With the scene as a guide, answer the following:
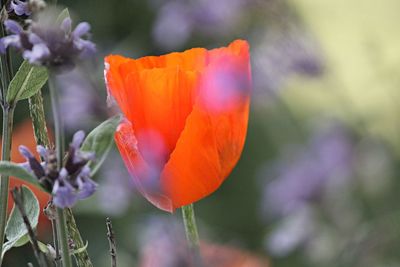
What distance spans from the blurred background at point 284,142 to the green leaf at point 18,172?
0.05 m

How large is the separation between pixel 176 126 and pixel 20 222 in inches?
2.7

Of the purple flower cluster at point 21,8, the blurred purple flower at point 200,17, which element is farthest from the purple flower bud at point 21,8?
the blurred purple flower at point 200,17

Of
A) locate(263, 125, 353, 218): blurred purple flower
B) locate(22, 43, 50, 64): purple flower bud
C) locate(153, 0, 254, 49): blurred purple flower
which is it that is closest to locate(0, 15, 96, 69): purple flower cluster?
locate(22, 43, 50, 64): purple flower bud

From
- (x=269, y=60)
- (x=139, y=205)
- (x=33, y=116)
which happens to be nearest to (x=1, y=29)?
(x=33, y=116)

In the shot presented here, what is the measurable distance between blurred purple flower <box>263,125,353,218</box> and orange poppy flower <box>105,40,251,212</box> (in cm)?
22

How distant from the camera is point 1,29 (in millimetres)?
355

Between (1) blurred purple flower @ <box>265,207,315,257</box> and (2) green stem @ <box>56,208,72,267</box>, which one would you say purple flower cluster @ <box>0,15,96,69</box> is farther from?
(1) blurred purple flower @ <box>265,207,315,257</box>

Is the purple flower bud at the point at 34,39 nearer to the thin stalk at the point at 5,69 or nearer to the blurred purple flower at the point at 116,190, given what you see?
the thin stalk at the point at 5,69

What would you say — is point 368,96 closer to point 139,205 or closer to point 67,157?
point 139,205

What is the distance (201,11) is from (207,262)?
58 centimetres

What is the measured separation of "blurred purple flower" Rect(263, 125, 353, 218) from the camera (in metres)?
0.60

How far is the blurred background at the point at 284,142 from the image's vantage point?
60 cm

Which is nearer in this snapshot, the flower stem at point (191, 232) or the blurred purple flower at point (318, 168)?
the flower stem at point (191, 232)

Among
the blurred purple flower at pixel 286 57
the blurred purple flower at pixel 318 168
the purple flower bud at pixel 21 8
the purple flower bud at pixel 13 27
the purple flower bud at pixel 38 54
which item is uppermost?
the blurred purple flower at pixel 286 57
